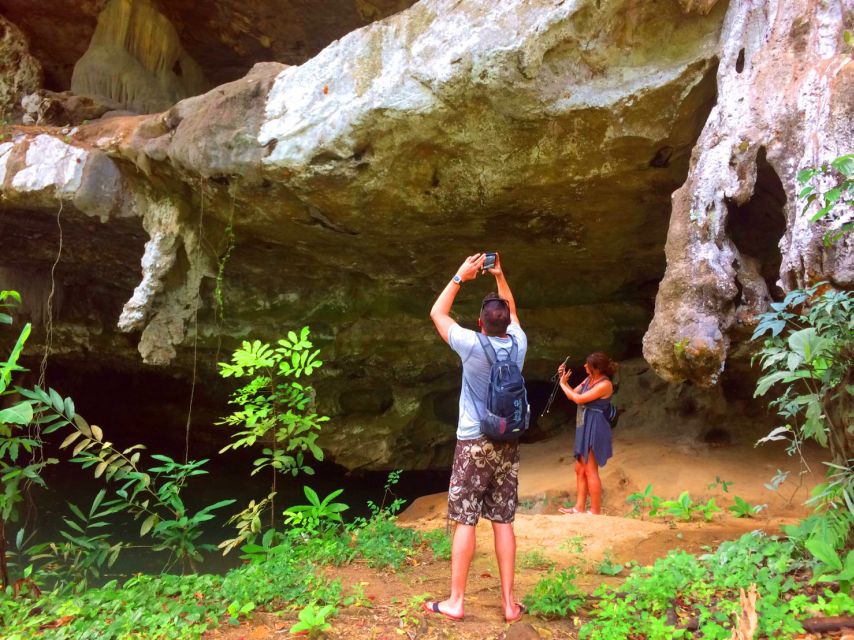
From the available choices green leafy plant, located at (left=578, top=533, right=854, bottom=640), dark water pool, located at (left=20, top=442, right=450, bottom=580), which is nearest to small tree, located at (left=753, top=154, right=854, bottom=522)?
green leafy plant, located at (left=578, top=533, right=854, bottom=640)

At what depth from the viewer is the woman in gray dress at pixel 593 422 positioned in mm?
4863

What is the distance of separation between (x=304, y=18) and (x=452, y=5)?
16.2 feet

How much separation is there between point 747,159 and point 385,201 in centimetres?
326

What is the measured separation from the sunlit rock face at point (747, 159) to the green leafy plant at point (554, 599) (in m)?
1.47

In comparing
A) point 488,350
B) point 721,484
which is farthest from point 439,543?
point 721,484

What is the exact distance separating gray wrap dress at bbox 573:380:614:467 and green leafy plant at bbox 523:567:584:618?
213 centimetres

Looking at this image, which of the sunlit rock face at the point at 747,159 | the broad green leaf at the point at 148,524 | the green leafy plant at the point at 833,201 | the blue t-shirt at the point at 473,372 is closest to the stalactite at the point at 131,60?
the broad green leaf at the point at 148,524

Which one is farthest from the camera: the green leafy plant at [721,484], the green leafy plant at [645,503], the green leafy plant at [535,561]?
the green leafy plant at [721,484]

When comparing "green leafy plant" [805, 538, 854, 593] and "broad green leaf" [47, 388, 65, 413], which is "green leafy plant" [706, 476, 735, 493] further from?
"broad green leaf" [47, 388, 65, 413]

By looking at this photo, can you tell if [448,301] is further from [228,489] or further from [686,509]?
[228,489]

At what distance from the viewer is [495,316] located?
8.89 feet

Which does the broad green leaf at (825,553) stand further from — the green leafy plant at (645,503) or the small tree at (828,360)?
the green leafy plant at (645,503)

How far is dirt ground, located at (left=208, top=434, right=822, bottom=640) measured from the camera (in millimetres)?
2592

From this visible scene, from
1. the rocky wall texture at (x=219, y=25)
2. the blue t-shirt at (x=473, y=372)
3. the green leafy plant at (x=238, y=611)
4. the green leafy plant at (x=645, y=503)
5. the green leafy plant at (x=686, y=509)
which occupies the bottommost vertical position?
the green leafy plant at (x=645, y=503)
